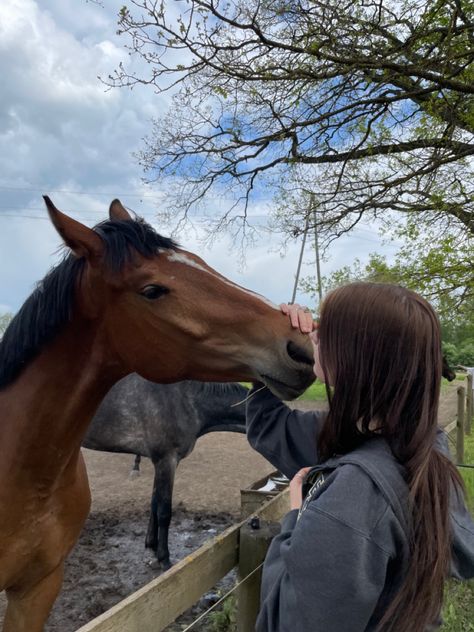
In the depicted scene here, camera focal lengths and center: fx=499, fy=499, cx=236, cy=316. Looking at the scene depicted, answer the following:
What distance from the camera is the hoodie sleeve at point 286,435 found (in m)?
1.63

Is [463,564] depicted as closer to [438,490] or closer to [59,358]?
[438,490]

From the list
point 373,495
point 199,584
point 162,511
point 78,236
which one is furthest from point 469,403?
point 373,495

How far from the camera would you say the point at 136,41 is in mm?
4793

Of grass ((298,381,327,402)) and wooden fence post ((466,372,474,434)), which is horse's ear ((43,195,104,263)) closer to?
wooden fence post ((466,372,474,434))

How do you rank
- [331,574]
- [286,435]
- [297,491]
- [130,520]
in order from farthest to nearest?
[130,520]
[286,435]
[297,491]
[331,574]

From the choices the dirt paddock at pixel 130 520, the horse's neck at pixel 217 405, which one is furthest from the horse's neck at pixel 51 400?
the horse's neck at pixel 217 405

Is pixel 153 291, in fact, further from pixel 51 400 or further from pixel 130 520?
pixel 130 520

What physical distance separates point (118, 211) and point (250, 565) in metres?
1.67

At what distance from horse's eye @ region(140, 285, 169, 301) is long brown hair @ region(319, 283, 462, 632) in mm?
878

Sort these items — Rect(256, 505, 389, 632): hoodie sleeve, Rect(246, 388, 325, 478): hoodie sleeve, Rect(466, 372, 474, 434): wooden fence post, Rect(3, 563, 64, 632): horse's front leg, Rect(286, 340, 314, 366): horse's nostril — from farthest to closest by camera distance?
1. Rect(466, 372, 474, 434): wooden fence post
2. Rect(3, 563, 64, 632): horse's front leg
3. Rect(286, 340, 314, 366): horse's nostril
4. Rect(246, 388, 325, 478): hoodie sleeve
5. Rect(256, 505, 389, 632): hoodie sleeve

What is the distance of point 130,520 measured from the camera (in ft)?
18.4

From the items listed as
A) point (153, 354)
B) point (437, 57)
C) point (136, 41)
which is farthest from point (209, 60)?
point (153, 354)

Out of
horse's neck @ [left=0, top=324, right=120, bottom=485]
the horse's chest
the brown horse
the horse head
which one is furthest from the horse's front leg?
the horse head

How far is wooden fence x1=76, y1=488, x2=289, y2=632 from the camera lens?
140 centimetres
